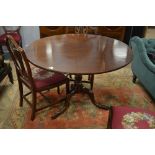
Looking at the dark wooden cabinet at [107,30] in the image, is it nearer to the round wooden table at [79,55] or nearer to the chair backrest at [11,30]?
the chair backrest at [11,30]

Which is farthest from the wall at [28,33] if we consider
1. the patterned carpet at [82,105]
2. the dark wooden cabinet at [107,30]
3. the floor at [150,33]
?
the floor at [150,33]

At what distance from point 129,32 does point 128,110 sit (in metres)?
2.92

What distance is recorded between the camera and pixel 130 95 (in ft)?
8.94

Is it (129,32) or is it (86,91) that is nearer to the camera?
(86,91)

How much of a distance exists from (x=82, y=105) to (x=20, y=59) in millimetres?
1009

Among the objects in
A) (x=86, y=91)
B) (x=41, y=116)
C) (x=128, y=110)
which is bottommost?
(x=41, y=116)

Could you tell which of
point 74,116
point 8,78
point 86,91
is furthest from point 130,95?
point 8,78

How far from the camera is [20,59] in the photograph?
6.23 feet

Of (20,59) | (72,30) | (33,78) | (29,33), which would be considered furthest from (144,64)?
(29,33)

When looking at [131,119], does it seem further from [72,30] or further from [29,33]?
[29,33]

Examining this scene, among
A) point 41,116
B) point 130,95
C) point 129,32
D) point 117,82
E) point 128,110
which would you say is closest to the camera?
point 128,110

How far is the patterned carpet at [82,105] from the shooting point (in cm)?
219

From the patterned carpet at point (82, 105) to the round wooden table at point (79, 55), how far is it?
16 centimetres
